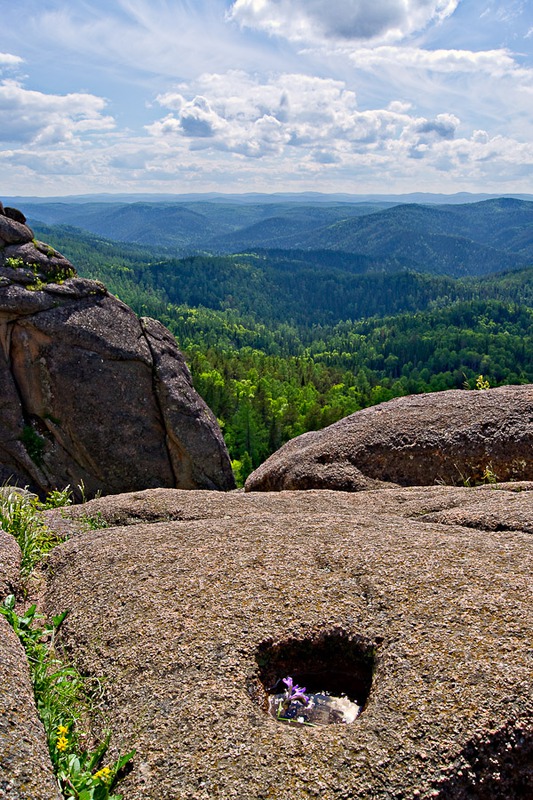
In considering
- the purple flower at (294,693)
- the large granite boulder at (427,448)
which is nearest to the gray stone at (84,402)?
the large granite boulder at (427,448)

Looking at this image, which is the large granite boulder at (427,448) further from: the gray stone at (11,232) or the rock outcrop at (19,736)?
the gray stone at (11,232)

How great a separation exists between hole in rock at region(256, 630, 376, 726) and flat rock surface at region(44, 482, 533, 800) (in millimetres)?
27

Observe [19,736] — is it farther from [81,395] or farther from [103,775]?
[81,395]

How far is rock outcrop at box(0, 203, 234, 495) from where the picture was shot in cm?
2622

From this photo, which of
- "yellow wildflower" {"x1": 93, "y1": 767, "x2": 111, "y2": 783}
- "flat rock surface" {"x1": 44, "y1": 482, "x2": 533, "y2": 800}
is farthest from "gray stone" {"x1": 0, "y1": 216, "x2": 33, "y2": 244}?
"yellow wildflower" {"x1": 93, "y1": 767, "x2": 111, "y2": 783}

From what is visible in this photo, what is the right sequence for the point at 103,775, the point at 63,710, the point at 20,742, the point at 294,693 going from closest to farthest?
the point at 20,742 → the point at 103,775 → the point at 63,710 → the point at 294,693

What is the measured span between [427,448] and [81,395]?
56.9 feet

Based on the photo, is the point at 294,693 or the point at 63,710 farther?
the point at 294,693

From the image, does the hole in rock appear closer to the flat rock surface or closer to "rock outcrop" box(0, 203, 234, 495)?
the flat rock surface

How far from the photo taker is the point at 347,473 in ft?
Answer: 52.3

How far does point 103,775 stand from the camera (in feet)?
16.8

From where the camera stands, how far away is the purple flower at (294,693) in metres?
6.55

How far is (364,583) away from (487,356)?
20530 centimetres

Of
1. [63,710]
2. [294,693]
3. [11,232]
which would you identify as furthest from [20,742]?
[11,232]
